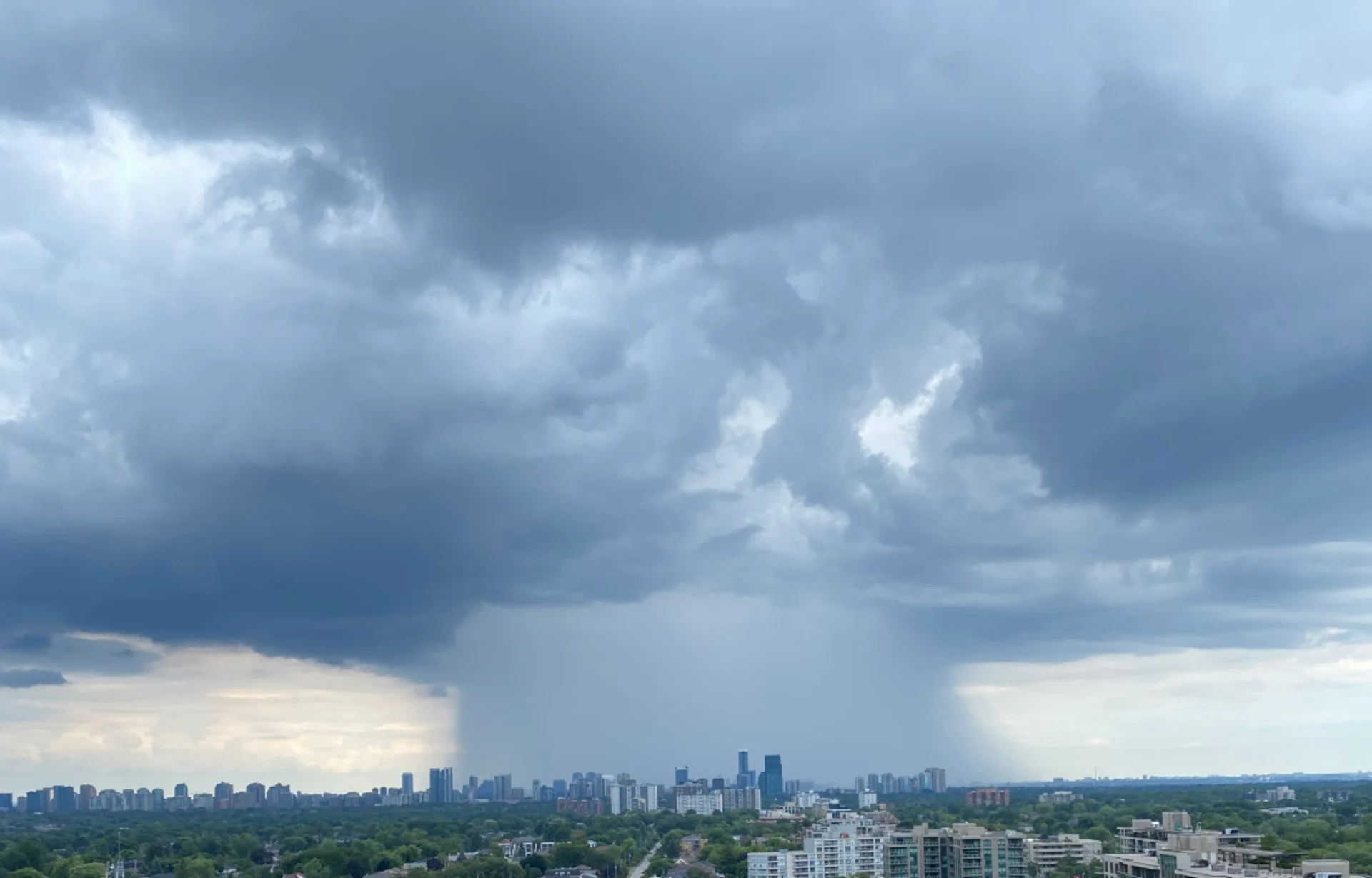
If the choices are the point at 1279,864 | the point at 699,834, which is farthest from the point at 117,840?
the point at 1279,864

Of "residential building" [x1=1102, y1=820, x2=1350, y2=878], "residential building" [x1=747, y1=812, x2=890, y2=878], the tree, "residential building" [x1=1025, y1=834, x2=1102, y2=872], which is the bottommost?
the tree

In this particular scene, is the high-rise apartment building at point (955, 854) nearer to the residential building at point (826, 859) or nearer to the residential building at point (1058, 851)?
the residential building at point (826, 859)

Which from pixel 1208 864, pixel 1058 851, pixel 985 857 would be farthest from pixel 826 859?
pixel 1208 864

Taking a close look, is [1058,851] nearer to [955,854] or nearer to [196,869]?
[955,854]

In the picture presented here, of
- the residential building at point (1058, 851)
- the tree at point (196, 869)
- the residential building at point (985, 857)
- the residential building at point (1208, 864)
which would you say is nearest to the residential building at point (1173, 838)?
the residential building at point (1208, 864)

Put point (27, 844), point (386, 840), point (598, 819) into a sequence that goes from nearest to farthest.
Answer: point (27, 844) < point (386, 840) < point (598, 819)

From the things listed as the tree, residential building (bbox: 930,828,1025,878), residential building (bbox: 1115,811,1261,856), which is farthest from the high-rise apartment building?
the tree

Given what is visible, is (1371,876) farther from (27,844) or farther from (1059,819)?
(27,844)

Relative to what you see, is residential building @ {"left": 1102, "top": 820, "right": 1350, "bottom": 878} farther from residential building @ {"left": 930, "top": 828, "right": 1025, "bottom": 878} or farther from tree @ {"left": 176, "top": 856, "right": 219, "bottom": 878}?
tree @ {"left": 176, "top": 856, "right": 219, "bottom": 878}
